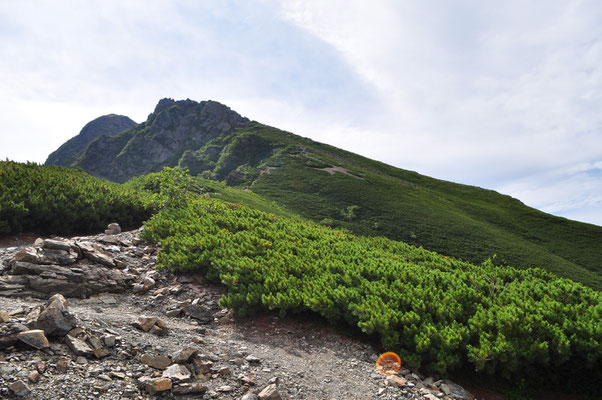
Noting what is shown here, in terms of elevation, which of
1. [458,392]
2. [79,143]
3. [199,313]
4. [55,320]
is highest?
[79,143]

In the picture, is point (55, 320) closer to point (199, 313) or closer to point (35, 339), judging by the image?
point (35, 339)

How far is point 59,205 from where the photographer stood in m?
12.6

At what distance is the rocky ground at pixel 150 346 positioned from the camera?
4.48 m

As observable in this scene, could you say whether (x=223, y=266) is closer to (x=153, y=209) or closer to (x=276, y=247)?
(x=276, y=247)

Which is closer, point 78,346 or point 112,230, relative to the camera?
point 78,346

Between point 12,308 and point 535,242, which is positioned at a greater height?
point 535,242

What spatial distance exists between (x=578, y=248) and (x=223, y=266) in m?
48.5

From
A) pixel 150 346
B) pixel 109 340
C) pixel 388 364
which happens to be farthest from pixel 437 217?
pixel 109 340

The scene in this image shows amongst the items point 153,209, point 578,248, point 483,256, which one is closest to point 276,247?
point 153,209

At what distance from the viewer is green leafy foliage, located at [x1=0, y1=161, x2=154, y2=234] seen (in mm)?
11570

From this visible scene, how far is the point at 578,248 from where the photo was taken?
38.7 meters

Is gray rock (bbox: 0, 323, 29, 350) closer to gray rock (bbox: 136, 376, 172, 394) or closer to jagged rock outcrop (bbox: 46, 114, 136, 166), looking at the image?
gray rock (bbox: 136, 376, 172, 394)

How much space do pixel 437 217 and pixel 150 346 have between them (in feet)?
126

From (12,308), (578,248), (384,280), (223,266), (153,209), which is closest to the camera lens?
(12,308)
